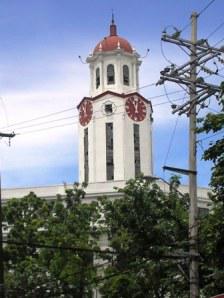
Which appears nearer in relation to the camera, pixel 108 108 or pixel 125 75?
pixel 108 108

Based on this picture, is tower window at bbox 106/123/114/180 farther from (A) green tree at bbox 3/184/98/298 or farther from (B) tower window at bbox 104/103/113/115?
(A) green tree at bbox 3/184/98/298

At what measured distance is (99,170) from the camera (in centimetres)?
8406

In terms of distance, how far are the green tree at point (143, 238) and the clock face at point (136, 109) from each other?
146ft

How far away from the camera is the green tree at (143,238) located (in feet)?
106

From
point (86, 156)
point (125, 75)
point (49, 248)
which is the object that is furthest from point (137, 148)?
point (49, 248)

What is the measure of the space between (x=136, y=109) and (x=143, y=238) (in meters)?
51.6

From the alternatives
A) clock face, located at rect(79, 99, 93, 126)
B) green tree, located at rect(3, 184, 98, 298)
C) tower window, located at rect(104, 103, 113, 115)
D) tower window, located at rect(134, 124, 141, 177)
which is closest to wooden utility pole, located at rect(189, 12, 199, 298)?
green tree, located at rect(3, 184, 98, 298)

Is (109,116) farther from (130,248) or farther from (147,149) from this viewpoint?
(130,248)

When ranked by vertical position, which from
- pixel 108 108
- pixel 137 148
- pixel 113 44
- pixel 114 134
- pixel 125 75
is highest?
pixel 113 44

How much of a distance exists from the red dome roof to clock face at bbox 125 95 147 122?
1008 centimetres

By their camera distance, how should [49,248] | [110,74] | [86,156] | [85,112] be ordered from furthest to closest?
[110,74] → [85,112] → [86,156] → [49,248]

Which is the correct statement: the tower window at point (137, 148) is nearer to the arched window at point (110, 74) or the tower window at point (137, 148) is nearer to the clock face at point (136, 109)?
the clock face at point (136, 109)

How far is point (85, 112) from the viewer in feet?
289

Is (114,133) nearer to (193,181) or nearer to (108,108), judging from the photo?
(108,108)
